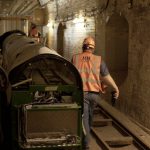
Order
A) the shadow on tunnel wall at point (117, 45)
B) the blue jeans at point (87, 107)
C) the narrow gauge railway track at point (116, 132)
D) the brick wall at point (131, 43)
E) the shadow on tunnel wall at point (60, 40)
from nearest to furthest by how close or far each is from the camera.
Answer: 1. the blue jeans at point (87, 107)
2. the narrow gauge railway track at point (116, 132)
3. the brick wall at point (131, 43)
4. the shadow on tunnel wall at point (117, 45)
5. the shadow on tunnel wall at point (60, 40)

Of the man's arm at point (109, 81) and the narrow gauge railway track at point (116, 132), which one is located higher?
the man's arm at point (109, 81)

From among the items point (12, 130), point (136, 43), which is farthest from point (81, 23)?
point (12, 130)

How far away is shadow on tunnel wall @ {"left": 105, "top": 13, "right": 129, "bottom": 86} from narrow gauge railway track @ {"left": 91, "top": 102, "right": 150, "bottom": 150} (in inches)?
53.4

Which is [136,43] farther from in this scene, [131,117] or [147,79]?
[131,117]

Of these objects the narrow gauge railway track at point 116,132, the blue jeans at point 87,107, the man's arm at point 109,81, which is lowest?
the narrow gauge railway track at point 116,132

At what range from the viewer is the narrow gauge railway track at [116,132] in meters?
7.08

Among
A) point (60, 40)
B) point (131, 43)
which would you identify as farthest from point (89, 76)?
point (60, 40)

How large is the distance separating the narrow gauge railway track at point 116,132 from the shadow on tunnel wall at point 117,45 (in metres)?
1.36

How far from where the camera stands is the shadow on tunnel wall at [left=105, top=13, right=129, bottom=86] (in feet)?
34.4

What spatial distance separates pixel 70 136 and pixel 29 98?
0.76 m

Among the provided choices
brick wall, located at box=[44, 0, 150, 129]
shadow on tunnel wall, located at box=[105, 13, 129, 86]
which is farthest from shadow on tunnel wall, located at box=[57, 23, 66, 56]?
shadow on tunnel wall, located at box=[105, 13, 129, 86]

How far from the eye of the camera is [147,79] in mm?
7922

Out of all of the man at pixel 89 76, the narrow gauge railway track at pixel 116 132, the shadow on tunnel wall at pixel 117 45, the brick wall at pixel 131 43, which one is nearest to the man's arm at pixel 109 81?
the man at pixel 89 76

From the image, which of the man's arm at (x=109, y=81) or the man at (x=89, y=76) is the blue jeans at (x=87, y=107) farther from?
the man's arm at (x=109, y=81)
